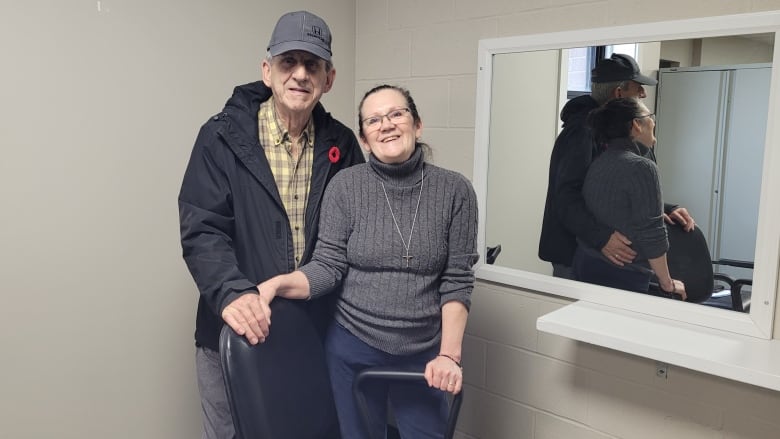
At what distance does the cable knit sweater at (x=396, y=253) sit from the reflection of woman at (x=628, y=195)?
0.60 metres

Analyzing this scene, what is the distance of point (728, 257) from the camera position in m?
1.75

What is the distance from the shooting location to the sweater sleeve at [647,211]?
187cm

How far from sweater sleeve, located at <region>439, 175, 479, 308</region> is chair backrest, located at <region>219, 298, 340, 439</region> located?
1.23 ft

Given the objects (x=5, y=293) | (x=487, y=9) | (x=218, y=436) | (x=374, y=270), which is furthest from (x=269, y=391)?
(x=487, y=9)

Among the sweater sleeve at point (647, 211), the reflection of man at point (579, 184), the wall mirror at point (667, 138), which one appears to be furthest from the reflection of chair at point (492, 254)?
the sweater sleeve at point (647, 211)

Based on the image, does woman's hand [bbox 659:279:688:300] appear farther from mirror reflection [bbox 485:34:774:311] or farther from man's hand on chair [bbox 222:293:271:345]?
man's hand on chair [bbox 222:293:271:345]

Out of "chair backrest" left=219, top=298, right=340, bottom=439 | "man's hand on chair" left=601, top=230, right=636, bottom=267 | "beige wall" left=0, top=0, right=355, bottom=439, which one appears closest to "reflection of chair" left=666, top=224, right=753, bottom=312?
"man's hand on chair" left=601, top=230, right=636, bottom=267

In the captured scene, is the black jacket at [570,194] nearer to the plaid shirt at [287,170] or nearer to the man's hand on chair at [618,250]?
the man's hand on chair at [618,250]

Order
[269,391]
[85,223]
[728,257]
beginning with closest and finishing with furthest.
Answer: [269,391], [728,257], [85,223]

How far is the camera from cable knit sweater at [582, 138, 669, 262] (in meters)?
1.88

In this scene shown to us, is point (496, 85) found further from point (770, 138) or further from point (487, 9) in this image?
point (770, 138)

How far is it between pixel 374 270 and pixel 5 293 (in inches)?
45.3

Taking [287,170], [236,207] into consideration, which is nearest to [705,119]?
[287,170]

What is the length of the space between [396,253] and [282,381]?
43 centimetres
